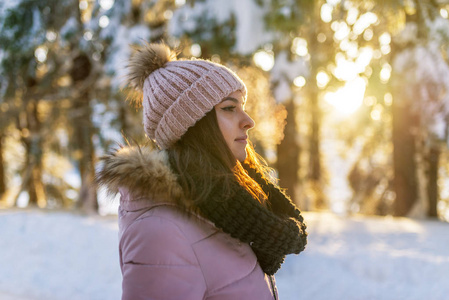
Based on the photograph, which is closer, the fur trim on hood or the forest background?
the fur trim on hood

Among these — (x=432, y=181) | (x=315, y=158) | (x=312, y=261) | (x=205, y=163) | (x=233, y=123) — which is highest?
(x=233, y=123)

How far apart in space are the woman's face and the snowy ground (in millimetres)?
3200

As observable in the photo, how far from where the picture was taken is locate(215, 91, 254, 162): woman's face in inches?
71.9

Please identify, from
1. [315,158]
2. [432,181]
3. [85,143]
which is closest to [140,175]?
[432,181]

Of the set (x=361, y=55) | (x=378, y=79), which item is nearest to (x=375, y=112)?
(x=361, y=55)

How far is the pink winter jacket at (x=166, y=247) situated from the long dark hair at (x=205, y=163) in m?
0.07

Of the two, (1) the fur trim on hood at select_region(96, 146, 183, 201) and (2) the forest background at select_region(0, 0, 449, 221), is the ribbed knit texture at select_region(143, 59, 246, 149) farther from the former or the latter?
(2) the forest background at select_region(0, 0, 449, 221)

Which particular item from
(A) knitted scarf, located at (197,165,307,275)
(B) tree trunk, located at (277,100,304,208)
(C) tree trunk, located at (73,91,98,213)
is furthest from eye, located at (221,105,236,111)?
(C) tree trunk, located at (73,91,98,213)

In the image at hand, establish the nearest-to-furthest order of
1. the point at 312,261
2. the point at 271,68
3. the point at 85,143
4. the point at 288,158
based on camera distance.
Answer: the point at 312,261, the point at 271,68, the point at 288,158, the point at 85,143


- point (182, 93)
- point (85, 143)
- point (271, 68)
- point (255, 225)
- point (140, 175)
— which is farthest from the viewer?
point (85, 143)

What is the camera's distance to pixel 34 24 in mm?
9328

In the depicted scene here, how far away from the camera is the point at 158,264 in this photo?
52.0 inches

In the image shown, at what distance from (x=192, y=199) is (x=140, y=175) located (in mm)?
216

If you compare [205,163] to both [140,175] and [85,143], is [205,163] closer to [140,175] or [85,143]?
[140,175]
